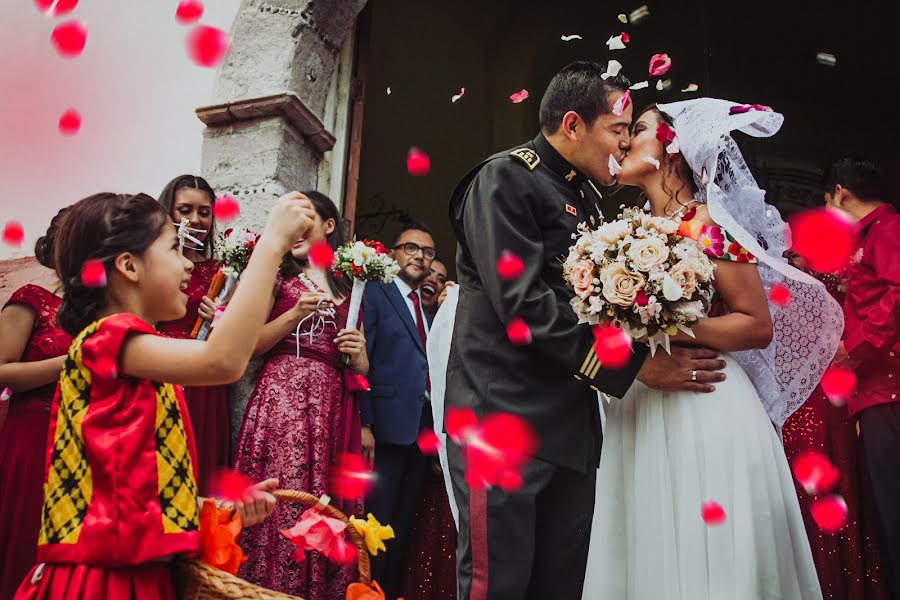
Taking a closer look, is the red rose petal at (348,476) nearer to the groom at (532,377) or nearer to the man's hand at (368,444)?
the man's hand at (368,444)

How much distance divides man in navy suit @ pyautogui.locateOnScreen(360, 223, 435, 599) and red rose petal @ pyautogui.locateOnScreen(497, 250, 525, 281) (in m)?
1.85

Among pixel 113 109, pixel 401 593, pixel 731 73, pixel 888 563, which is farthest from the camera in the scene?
pixel 731 73

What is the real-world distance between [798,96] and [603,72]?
6.71 metres

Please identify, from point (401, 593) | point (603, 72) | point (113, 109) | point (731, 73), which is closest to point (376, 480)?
point (401, 593)

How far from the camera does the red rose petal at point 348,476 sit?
11.9 ft

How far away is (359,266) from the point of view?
4059 mm

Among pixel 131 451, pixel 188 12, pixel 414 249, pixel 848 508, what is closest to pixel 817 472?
pixel 848 508

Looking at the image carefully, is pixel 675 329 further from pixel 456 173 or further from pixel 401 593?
pixel 456 173

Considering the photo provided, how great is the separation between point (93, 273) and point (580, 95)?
1.65 m

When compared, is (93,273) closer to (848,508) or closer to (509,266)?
(509,266)

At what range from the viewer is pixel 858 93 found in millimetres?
8547

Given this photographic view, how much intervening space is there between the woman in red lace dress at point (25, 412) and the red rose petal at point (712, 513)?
2417 mm

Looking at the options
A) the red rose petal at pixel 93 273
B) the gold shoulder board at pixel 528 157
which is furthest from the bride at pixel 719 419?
the red rose petal at pixel 93 273

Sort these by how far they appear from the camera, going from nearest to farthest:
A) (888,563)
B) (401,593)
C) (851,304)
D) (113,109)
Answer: (888,563), (851,304), (401,593), (113,109)
